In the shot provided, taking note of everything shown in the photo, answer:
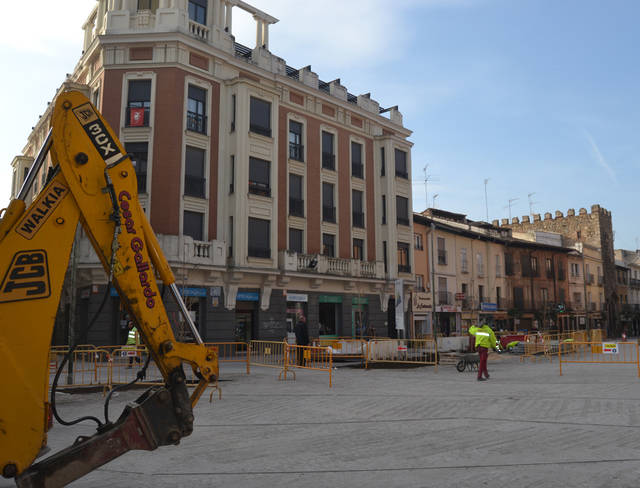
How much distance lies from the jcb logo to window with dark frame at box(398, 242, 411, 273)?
30673 mm

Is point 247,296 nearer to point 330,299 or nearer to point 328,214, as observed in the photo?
point 330,299

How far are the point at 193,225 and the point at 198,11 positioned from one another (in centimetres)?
1083

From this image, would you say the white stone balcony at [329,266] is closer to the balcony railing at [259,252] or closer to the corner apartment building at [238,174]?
the corner apartment building at [238,174]

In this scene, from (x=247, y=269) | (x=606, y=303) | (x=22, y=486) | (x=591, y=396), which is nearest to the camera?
(x=22, y=486)

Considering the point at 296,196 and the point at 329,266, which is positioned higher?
the point at 296,196

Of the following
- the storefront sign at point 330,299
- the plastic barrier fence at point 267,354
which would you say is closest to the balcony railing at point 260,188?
the storefront sign at point 330,299

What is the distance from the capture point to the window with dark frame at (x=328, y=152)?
31414 mm

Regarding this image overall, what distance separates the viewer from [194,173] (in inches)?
1003

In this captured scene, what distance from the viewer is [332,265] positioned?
29.5m

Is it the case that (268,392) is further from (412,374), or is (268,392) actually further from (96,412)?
(412,374)

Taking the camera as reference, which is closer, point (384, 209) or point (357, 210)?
point (357, 210)

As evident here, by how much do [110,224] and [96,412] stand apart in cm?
642

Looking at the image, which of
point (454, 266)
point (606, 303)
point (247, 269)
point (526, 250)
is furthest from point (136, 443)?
point (606, 303)

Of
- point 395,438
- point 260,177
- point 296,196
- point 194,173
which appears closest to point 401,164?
point 296,196
